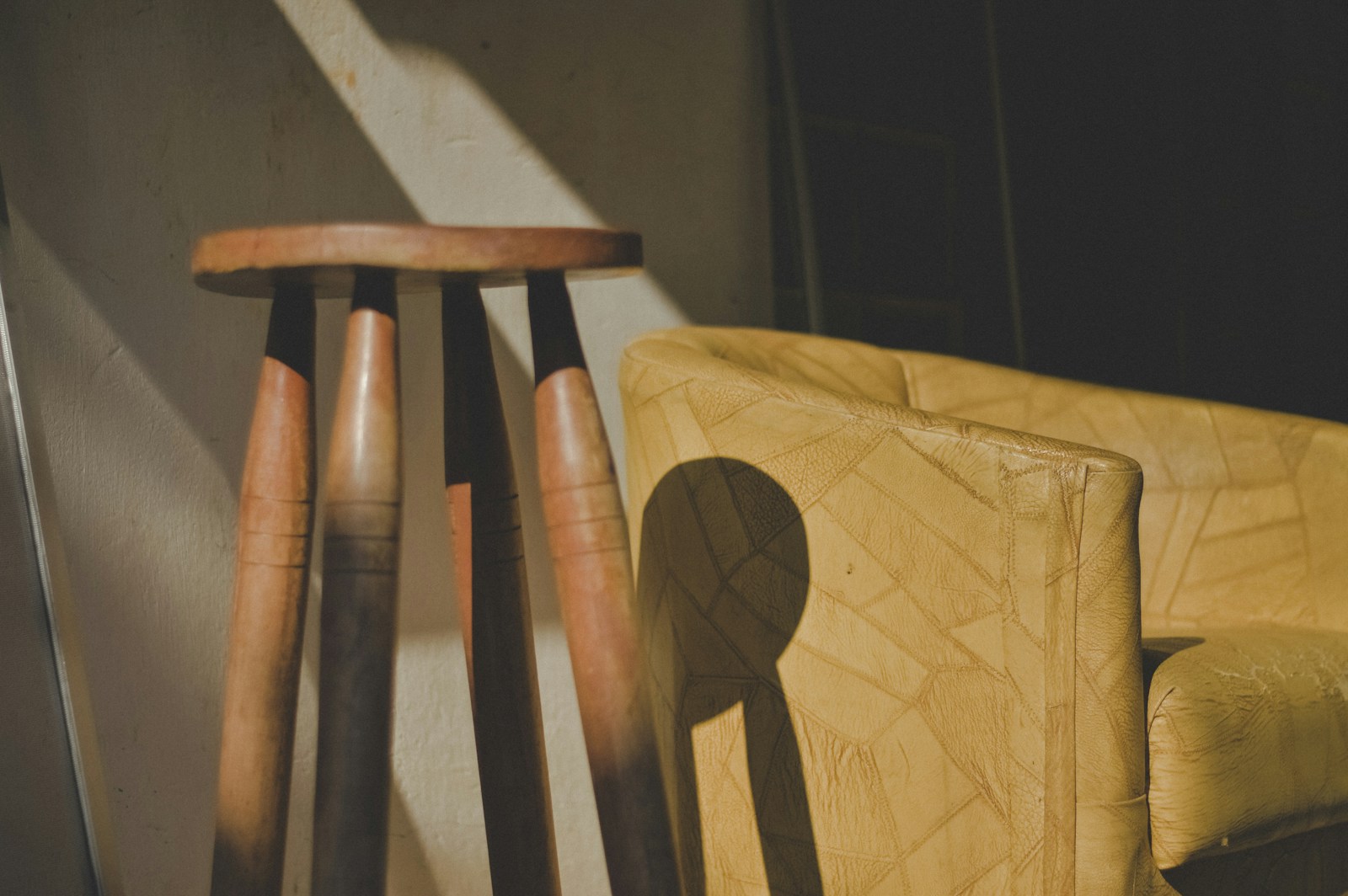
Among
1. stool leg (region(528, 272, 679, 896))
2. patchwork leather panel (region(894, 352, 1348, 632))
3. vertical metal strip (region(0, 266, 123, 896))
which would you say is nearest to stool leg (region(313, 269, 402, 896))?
stool leg (region(528, 272, 679, 896))

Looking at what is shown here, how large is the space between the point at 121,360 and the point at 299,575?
614 millimetres

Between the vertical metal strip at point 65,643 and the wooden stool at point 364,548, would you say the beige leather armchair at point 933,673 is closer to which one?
the wooden stool at point 364,548

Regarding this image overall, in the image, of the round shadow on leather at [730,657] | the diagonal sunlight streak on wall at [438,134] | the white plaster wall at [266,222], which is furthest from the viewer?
the diagonal sunlight streak on wall at [438,134]

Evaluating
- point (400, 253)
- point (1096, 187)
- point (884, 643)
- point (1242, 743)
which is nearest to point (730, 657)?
point (884, 643)

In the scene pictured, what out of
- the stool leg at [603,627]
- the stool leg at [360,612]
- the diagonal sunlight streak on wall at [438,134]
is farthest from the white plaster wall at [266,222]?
the stool leg at [603,627]

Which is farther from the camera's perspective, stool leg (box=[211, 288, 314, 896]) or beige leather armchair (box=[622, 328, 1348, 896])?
beige leather armchair (box=[622, 328, 1348, 896])

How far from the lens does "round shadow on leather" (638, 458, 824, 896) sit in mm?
1146

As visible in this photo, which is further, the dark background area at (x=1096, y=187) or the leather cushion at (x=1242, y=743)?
the dark background area at (x=1096, y=187)

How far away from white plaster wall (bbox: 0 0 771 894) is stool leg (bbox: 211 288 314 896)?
40 centimetres

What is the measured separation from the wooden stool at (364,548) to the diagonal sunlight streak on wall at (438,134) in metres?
0.64

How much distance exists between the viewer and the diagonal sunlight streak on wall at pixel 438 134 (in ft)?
4.81

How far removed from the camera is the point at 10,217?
3.97ft

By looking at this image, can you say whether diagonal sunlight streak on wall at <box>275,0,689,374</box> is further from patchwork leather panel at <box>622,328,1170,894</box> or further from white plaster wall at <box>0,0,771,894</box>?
patchwork leather panel at <box>622,328,1170,894</box>

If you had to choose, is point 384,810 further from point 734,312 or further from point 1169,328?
point 1169,328
